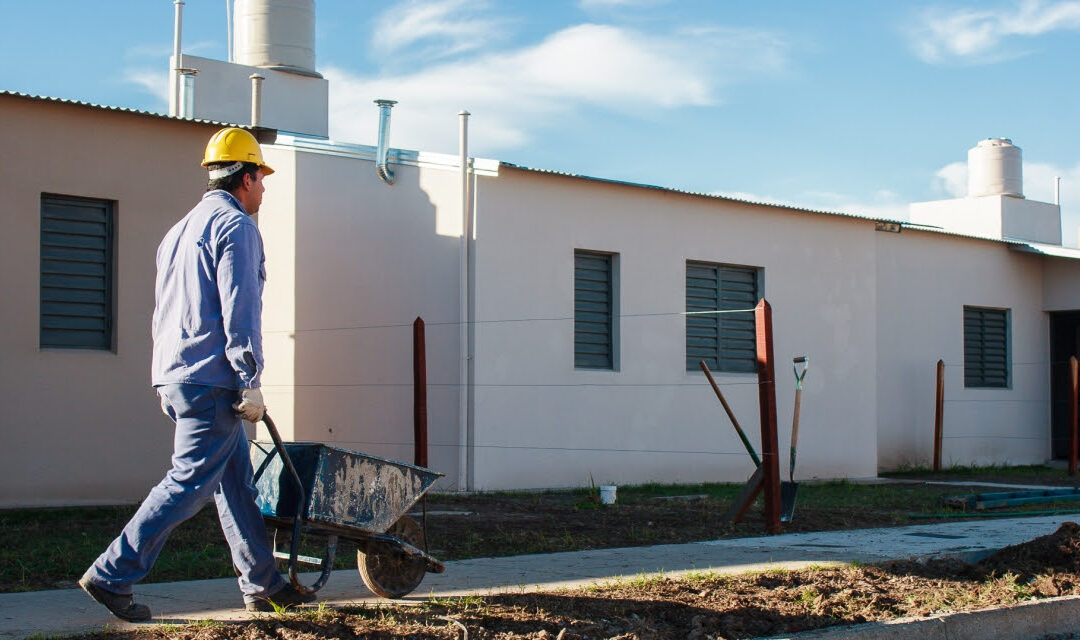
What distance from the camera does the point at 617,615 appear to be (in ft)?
19.8

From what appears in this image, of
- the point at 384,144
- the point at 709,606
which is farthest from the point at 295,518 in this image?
the point at 384,144

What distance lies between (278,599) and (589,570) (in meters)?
2.43

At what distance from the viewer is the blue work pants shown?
512cm

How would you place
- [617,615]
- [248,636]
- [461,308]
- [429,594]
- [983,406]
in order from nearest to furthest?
[248,636] < [617,615] < [429,594] < [461,308] < [983,406]

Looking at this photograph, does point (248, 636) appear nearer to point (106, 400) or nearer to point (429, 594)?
point (429, 594)

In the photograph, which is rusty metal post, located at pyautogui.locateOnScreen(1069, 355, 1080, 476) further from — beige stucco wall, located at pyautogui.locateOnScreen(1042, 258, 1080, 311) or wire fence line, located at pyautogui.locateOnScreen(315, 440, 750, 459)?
wire fence line, located at pyautogui.locateOnScreen(315, 440, 750, 459)

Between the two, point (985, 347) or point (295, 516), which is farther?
point (985, 347)

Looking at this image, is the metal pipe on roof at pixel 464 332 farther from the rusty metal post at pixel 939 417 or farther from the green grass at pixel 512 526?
the rusty metal post at pixel 939 417

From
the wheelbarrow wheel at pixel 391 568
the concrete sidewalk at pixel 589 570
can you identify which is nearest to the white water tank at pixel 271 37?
the concrete sidewalk at pixel 589 570

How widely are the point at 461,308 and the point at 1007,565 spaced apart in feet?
23.9

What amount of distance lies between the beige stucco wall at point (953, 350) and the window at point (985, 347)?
0.16 meters

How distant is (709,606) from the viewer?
20.7 feet

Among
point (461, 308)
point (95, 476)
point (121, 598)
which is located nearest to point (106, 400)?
point (95, 476)

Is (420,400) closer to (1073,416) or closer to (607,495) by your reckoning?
(607,495)
